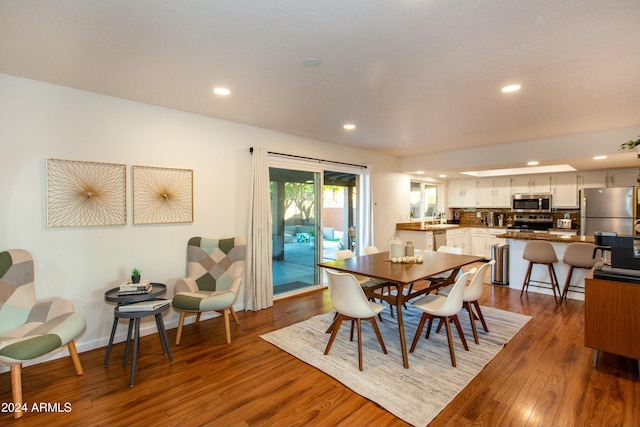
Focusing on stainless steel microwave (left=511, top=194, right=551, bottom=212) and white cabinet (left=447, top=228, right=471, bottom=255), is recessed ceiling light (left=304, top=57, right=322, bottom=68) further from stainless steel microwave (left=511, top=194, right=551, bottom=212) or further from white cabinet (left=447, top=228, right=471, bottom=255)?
stainless steel microwave (left=511, top=194, right=551, bottom=212)

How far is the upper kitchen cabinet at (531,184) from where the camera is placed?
677 cm

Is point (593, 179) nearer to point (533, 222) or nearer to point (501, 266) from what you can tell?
point (533, 222)

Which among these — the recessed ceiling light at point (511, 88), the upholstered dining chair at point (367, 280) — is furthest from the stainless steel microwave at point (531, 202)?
the recessed ceiling light at point (511, 88)

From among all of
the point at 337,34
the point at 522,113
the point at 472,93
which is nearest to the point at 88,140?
the point at 337,34

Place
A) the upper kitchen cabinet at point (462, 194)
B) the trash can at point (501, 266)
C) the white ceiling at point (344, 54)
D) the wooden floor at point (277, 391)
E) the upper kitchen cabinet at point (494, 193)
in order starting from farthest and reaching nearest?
the upper kitchen cabinet at point (462, 194) → the upper kitchen cabinet at point (494, 193) → the trash can at point (501, 266) → the wooden floor at point (277, 391) → the white ceiling at point (344, 54)

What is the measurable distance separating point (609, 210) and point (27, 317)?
8.45m

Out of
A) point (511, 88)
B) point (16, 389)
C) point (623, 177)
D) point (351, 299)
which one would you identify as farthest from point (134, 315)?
point (623, 177)

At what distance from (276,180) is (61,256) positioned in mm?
2661

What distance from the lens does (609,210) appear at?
18.9 ft

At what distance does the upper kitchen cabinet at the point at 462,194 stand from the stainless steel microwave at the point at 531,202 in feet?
3.08

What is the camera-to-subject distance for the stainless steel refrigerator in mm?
5539

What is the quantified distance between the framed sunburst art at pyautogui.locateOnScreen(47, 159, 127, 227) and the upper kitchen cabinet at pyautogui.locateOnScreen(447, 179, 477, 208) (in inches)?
298

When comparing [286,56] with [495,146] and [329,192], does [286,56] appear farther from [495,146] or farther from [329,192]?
[495,146]

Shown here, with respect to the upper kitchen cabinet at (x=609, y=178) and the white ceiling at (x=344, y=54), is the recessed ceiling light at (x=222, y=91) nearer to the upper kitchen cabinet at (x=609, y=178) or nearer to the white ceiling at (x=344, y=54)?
the white ceiling at (x=344, y=54)
